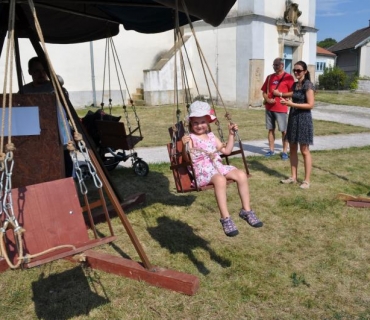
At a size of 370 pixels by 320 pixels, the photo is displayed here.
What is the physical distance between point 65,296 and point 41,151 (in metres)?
1.32

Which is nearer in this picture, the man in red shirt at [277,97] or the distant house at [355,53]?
the man in red shirt at [277,97]

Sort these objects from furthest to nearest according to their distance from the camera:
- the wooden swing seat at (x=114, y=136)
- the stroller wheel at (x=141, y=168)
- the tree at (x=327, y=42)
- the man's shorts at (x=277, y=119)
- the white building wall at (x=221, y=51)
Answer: the tree at (x=327, y=42)
the white building wall at (x=221, y=51)
the man's shorts at (x=277, y=119)
the stroller wheel at (x=141, y=168)
the wooden swing seat at (x=114, y=136)

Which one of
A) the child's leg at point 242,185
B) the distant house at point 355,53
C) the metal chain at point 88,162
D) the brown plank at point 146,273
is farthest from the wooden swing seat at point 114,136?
the distant house at point 355,53

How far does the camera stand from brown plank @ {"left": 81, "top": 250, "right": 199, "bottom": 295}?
297 centimetres

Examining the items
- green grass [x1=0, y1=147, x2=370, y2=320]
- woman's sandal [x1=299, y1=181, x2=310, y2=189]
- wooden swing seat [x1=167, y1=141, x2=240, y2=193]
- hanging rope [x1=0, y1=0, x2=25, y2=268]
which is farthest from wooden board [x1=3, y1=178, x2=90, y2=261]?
woman's sandal [x1=299, y1=181, x2=310, y2=189]

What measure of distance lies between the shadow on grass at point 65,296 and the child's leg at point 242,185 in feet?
4.30

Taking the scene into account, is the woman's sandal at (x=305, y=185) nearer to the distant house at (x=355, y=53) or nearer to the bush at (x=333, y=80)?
the bush at (x=333, y=80)

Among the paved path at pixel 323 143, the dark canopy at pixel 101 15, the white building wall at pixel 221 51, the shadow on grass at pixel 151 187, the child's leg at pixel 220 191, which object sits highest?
the white building wall at pixel 221 51

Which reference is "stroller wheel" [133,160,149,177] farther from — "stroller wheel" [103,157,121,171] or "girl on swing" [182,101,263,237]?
"girl on swing" [182,101,263,237]

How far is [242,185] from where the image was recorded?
3.32 metres

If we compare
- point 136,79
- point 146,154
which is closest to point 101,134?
point 146,154

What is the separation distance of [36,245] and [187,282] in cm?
112

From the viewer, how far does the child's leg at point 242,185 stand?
3254 mm

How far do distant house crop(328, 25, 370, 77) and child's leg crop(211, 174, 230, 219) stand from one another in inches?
1367
